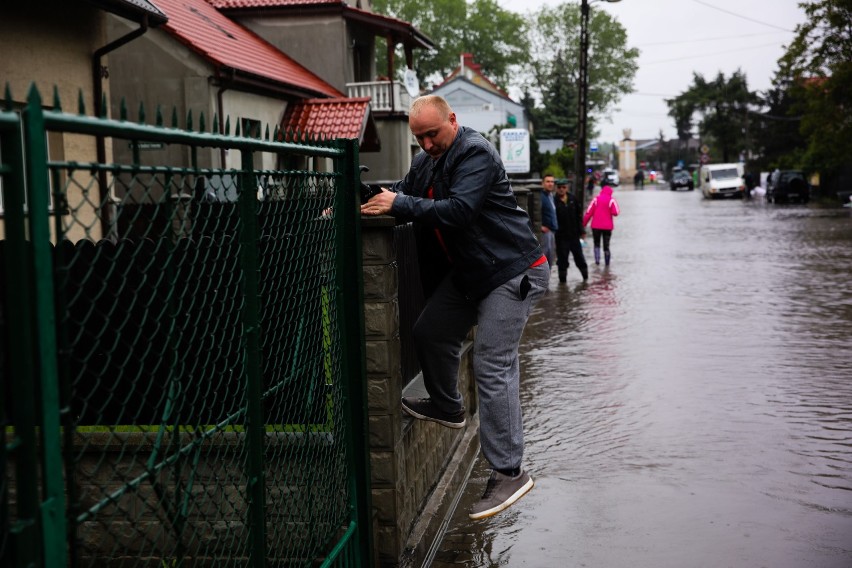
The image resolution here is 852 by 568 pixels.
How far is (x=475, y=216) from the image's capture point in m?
4.36

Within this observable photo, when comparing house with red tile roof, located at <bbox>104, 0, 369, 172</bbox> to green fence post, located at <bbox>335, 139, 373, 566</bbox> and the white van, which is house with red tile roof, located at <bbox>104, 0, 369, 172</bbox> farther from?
the white van

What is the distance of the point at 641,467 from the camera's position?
636 centimetres

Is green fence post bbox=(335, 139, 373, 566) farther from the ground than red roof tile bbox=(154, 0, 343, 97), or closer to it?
closer to it

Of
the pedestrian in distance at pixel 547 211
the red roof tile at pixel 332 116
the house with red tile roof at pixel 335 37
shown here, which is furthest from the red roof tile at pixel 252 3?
the pedestrian in distance at pixel 547 211

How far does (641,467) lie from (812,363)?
396 centimetres

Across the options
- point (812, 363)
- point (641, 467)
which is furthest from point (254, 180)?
point (812, 363)

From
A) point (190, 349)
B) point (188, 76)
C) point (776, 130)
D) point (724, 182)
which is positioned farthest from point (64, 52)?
point (776, 130)

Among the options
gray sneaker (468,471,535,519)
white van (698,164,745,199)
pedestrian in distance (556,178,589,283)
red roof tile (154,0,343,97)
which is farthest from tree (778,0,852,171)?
gray sneaker (468,471,535,519)

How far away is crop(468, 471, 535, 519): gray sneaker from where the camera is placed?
14.8 feet

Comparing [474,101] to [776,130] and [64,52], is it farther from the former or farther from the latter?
[64,52]

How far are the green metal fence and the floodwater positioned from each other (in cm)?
126

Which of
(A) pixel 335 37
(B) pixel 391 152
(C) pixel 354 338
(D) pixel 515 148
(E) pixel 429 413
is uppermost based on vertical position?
(A) pixel 335 37

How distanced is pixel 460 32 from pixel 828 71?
43742 millimetres

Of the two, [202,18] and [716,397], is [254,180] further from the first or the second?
[202,18]
